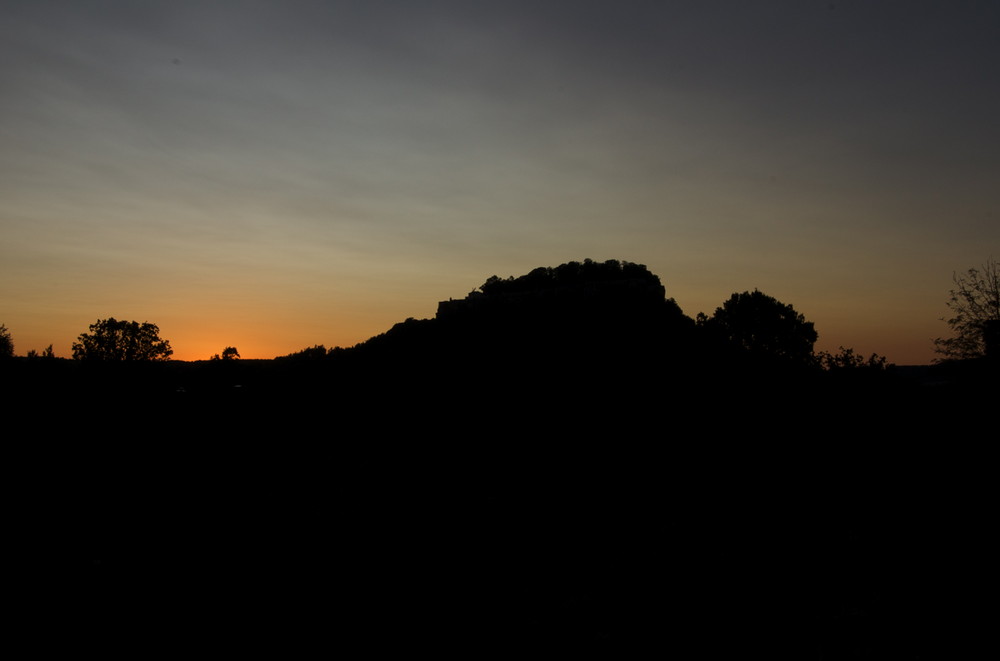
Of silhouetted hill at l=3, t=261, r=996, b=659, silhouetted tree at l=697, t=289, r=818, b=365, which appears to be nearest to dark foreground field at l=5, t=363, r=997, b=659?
silhouetted hill at l=3, t=261, r=996, b=659

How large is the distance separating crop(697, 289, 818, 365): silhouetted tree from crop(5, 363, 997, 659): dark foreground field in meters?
41.7

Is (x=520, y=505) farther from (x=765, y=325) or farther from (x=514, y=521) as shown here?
(x=765, y=325)

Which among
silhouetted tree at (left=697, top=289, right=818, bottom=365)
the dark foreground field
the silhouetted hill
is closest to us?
the dark foreground field

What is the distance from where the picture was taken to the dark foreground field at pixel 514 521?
19594 mm

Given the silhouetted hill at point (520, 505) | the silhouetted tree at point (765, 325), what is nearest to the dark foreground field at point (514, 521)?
the silhouetted hill at point (520, 505)

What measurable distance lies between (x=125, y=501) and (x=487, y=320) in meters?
32.7

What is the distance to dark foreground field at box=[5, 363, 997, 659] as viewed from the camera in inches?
771

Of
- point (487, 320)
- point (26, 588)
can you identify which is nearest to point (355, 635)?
point (26, 588)

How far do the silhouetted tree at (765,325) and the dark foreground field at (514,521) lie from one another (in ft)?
137

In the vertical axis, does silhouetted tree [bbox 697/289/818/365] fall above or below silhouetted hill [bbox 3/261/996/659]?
above

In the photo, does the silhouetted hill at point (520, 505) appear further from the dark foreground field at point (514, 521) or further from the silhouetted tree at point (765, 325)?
the silhouetted tree at point (765, 325)

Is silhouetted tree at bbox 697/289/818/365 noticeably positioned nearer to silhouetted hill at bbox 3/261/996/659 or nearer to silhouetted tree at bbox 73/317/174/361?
silhouetted hill at bbox 3/261/996/659

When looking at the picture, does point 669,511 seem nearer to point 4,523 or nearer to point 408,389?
point 408,389

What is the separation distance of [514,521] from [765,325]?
232 ft
